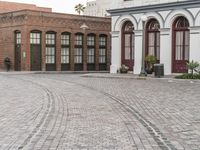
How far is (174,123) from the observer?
1080cm

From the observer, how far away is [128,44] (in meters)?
36.6

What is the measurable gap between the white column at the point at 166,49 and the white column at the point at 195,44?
191 centimetres

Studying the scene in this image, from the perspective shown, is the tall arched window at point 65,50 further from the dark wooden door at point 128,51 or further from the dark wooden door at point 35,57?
the dark wooden door at point 128,51

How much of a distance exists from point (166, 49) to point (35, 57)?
13.6 meters

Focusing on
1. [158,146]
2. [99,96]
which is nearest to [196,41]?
[99,96]

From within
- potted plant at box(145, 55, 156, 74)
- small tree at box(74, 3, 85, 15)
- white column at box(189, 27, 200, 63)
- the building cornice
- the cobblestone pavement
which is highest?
small tree at box(74, 3, 85, 15)

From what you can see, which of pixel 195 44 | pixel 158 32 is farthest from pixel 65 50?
pixel 195 44

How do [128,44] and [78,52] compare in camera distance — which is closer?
[128,44]

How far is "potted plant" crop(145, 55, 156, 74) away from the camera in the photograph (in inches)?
1277

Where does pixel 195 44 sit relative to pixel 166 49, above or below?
above

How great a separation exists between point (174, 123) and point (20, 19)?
106 ft

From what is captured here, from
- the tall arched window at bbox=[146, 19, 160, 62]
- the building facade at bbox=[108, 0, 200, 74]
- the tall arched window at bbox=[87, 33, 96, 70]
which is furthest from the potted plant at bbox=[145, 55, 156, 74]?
the tall arched window at bbox=[87, 33, 96, 70]

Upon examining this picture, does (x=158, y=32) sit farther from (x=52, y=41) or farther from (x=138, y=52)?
(x=52, y=41)

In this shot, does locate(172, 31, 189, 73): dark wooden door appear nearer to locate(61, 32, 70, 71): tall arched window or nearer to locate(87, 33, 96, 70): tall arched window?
locate(61, 32, 70, 71): tall arched window
